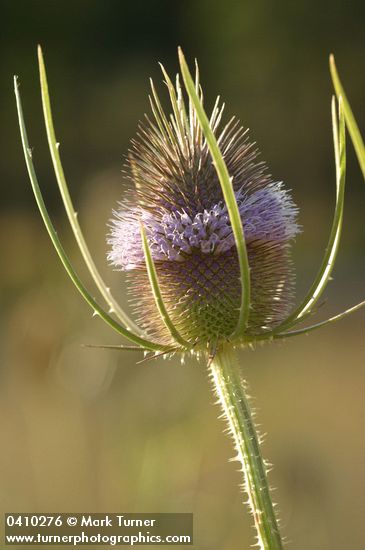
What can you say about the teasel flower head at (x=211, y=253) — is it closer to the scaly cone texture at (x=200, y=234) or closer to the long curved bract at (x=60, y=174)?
the scaly cone texture at (x=200, y=234)

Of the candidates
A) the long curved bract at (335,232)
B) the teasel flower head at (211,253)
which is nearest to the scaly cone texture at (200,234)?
the teasel flower head at (211,253)

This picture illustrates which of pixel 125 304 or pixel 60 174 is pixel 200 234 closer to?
pixel 60 174

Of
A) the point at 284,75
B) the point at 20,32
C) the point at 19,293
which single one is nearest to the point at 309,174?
the point at 284,75

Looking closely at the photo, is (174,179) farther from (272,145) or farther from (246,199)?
(272,145)

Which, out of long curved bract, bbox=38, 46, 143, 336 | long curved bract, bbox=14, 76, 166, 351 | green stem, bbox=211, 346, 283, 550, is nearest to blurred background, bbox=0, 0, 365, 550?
green stem, bbox=211, 346, 283, 550

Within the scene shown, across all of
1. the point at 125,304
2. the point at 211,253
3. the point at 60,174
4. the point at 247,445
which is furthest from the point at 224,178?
the point at 125,304

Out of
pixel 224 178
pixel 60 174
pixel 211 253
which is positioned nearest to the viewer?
pixel 224 178
